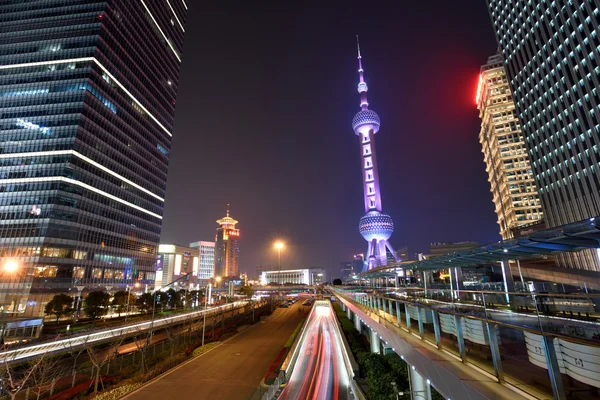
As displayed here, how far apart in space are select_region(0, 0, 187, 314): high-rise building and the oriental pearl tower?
80681 mm

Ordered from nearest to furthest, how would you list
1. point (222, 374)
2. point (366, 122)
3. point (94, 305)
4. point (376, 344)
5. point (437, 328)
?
point (437, 328), point (376, 344), point (222, 374), point (94, 305), point (366, 122)

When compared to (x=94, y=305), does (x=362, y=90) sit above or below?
above

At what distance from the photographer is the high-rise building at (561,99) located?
173ft

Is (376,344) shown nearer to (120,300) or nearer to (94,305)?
(94,305)

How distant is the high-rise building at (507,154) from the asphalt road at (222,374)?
241ft

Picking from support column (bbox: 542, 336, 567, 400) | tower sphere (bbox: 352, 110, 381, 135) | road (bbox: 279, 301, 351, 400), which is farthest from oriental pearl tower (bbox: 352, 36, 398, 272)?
support column (bbox: 542, 336, 567, 400)

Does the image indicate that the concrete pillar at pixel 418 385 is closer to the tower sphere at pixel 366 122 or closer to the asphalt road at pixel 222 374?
the asphalt road at pixel 222 374

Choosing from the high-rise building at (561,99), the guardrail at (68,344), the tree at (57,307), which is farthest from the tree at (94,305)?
the high-rise building at (561,99)

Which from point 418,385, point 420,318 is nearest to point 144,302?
point 418,385

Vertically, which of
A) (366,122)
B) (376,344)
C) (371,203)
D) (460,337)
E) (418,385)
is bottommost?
(376,344)

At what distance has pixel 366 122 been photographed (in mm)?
135250

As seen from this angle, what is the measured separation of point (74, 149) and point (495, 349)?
86.3 m

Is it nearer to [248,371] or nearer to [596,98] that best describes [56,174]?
[248,371]

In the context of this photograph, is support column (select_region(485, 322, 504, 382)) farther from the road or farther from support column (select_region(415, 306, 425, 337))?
the road
